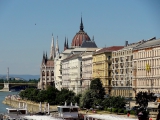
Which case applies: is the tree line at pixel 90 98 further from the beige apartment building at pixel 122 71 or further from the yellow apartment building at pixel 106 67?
the yellow apartment building at pixel 106 67

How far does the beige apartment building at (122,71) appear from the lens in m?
107

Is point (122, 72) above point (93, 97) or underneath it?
above

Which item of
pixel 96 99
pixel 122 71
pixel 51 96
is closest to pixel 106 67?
pixel 122 71

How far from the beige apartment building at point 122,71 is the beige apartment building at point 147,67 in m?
3.23

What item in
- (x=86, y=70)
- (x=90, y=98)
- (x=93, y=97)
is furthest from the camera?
(x=86, y=70)

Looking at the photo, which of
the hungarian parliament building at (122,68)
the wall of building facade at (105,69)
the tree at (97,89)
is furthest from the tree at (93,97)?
the wall of building facade at (105,69)

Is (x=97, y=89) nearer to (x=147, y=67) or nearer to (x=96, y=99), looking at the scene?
(x=96, y=99)

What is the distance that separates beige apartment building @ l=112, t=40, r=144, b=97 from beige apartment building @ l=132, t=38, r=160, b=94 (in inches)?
127

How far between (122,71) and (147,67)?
1439cm

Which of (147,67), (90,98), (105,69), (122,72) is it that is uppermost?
(105,69)

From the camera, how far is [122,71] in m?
111

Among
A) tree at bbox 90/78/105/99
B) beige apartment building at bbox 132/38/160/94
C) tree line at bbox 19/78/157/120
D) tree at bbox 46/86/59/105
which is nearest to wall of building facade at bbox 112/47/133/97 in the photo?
beige apartment building at bbox 132/38/160/94

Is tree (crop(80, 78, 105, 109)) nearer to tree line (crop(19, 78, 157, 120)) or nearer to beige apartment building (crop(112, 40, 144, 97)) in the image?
tree line (crop(19, 78, 157, 120))

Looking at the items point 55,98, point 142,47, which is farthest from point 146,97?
point 55,98
